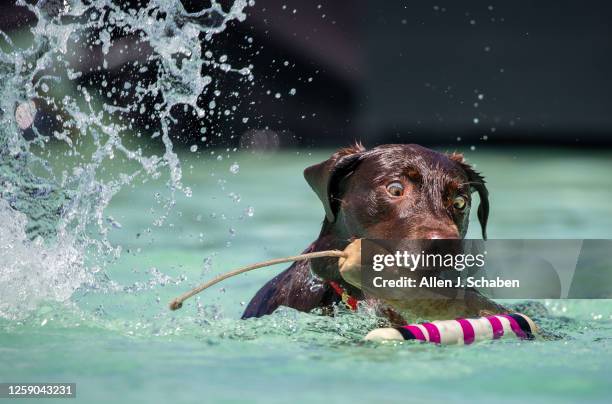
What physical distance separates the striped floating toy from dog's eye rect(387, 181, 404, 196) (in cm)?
60

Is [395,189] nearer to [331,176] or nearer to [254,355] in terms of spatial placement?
[331,176]

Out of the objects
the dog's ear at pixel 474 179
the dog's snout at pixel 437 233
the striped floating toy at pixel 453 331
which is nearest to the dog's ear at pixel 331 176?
the dog's ear at pixel 474 179

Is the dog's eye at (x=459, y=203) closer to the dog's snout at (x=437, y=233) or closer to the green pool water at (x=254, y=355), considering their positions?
the dog's snout at (x=437, y=233)

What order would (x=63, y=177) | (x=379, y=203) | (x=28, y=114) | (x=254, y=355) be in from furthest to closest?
(x=28, y=114)
(x=63, y=177)
(x=379, y=203)
(x=254, y=355)

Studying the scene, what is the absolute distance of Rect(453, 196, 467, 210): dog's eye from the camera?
13.3 ft

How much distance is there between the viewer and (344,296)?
13.4 feet

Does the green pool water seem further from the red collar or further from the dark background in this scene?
the dark background

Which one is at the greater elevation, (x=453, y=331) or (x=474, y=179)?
(x=474, y=179)

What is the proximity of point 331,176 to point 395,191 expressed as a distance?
0.33 meters

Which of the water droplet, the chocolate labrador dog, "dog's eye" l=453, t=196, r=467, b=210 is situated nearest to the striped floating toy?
the chocolate labrador dog

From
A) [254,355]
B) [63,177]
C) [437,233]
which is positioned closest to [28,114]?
[63,177]

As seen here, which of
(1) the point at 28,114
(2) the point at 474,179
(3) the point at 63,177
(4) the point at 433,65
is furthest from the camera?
(4) the point at 433,65

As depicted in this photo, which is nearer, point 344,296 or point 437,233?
point 437,233

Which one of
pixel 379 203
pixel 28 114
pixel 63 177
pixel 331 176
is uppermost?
pixel 28 114
